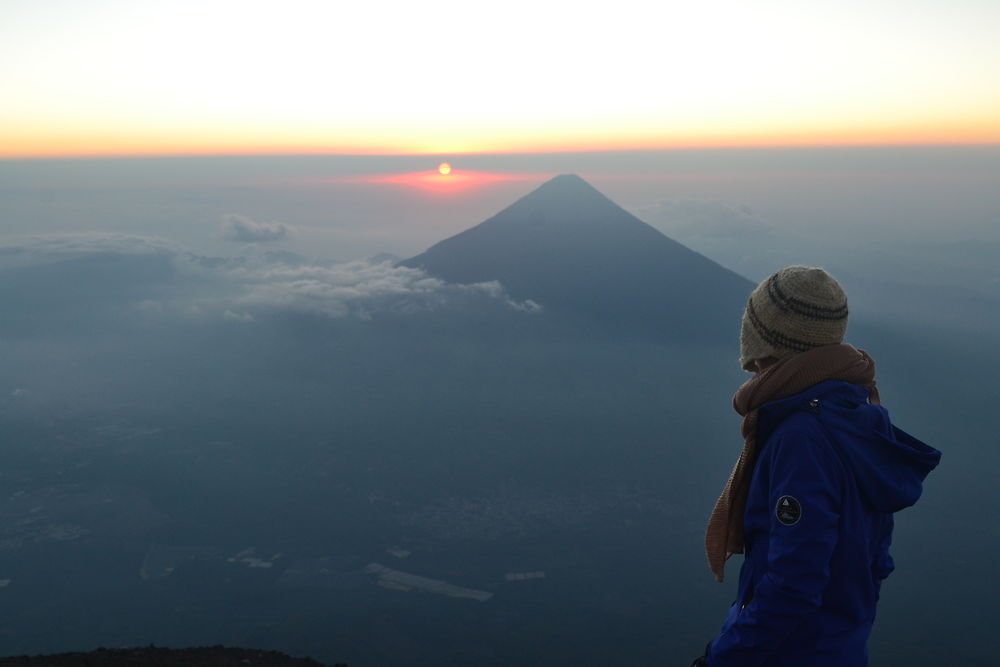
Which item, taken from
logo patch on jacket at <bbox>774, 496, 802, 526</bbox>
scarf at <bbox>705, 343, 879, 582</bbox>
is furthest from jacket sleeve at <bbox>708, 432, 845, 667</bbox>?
scarf at <bbox>705, 343, 879, 582</bbox>

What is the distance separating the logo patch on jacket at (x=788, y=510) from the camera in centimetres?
287

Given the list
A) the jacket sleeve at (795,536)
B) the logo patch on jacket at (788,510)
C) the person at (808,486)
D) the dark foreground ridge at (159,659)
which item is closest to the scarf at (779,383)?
the person at (808,486)

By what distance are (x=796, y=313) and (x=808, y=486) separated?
818 millimetres

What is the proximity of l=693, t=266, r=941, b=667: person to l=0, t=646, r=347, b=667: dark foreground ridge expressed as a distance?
75.8ft

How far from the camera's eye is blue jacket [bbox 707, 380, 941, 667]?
2.87 metres

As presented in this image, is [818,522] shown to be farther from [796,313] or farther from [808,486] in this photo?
[796,313]

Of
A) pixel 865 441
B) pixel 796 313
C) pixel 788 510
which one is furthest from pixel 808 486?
pixel 796 313

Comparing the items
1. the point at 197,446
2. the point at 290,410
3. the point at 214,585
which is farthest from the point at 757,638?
the point at 290,410

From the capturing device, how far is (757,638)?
3002 mm

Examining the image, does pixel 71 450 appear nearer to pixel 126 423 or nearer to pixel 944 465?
pixel 126 423

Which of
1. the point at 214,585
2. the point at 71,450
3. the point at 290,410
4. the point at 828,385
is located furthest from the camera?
the point at 290,410

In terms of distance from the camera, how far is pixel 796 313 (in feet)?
10.7

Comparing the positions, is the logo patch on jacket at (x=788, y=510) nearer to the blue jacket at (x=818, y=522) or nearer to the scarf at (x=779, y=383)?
the blue jacket at (x=818, y=522)

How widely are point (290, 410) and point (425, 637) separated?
12129 centimetres
